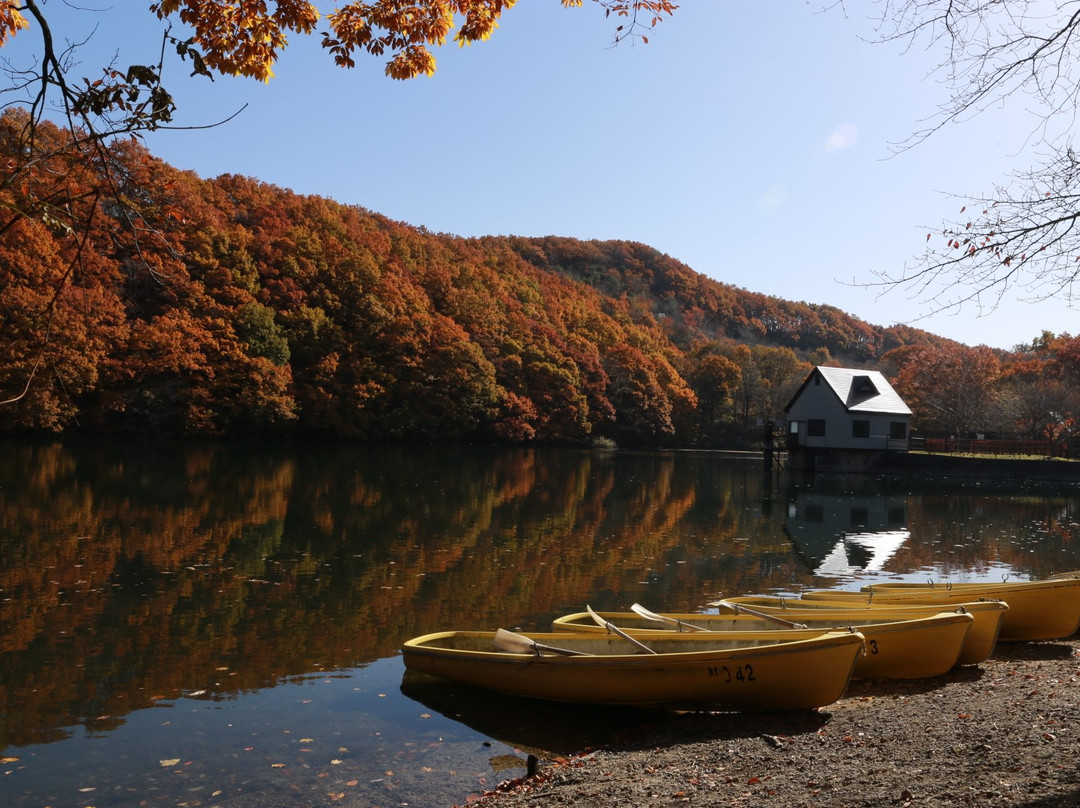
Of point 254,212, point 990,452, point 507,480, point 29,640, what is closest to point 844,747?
point 29,640

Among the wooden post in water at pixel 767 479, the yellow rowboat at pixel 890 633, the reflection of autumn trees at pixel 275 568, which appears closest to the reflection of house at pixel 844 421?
the wooden post in water at pixel 767 479

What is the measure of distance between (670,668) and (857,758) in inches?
80.3

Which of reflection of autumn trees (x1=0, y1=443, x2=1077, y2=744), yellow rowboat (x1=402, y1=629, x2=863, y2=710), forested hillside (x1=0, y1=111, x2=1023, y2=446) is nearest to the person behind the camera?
yellow rowboat (x1=402, y1=629, x2=863, y2=710)

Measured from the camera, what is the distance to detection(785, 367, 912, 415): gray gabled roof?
53.7 m

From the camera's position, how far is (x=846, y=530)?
1009 inches

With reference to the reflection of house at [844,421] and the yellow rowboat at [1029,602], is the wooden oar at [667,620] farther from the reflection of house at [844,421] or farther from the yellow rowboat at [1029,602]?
the reflection of house at [844,421]

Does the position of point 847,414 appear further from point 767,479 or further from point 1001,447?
point 1001,447

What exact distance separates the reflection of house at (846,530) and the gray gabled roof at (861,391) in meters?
16.7

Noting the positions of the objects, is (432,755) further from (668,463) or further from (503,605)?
(668,463)

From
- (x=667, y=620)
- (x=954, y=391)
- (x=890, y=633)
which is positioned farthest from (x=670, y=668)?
(x=954, y=391)

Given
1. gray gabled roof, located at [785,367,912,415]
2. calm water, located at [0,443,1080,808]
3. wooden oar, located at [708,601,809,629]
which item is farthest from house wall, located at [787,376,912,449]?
wooden oar, located at [708,601,809,629]

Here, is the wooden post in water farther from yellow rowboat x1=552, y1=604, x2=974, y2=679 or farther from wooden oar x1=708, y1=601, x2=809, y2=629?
yellow rowboat x1=552, y1=604, x2=974, y2=679

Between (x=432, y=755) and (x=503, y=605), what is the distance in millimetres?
5966

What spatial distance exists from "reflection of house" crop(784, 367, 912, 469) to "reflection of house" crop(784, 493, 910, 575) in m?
16.0
